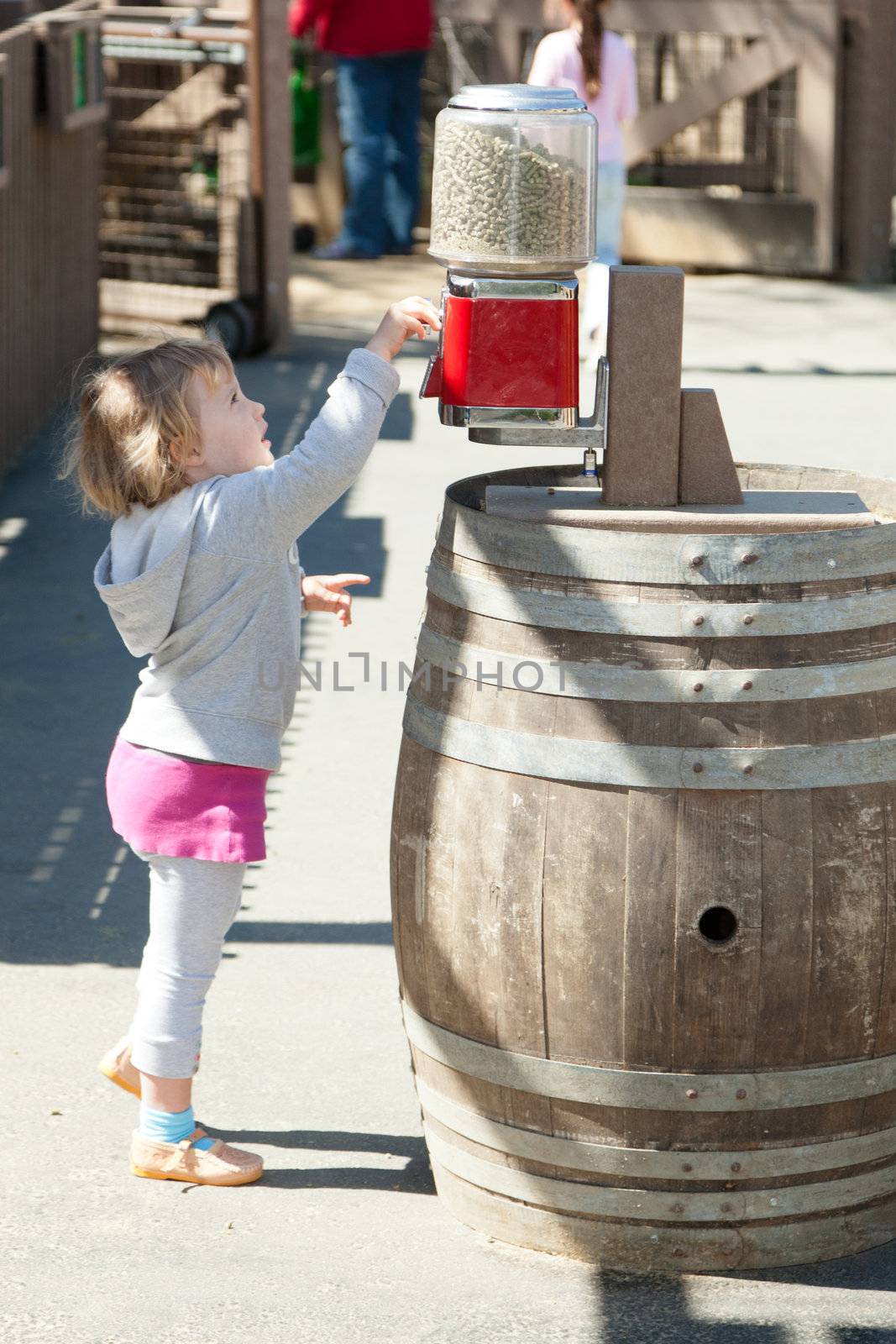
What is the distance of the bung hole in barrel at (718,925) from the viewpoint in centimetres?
290

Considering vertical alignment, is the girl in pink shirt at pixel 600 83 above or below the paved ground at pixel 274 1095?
above

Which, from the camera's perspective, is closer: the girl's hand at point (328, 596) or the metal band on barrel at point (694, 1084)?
the metal band on barrel at point (694, 1084)

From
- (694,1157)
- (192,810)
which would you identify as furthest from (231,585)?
(694,1157)

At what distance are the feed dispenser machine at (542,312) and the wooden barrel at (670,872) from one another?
21 centimetres

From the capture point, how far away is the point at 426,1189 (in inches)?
134

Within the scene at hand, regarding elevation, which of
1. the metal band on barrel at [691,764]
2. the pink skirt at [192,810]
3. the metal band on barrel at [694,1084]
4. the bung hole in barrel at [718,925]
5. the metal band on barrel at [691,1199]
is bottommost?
the metal band on barrel at [691,1199]

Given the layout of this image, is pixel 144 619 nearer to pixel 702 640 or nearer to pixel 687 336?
pixel 702 640

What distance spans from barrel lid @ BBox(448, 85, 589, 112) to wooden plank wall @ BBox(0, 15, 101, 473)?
532 centimetres

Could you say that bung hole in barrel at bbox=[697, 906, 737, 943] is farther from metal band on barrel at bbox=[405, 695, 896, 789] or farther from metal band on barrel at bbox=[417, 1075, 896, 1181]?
metal band on barrel at bbox=[417, 1075, 896, 1181]

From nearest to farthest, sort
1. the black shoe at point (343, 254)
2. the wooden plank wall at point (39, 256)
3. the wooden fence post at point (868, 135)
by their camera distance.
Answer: the wooden plank wall at point (39, 256) → the wooden fence post at point (868, 135) → the black shoe at point (343, 254)

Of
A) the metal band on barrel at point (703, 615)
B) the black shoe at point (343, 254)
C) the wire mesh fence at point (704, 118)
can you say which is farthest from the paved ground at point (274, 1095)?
the wire mesh fence at point (704, 118)

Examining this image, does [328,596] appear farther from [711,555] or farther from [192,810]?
[711,555]

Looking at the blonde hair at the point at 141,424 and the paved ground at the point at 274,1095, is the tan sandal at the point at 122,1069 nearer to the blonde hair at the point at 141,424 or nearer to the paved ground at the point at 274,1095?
the paved ground at the point at 274,1095

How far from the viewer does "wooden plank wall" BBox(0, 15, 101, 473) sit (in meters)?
8.33
